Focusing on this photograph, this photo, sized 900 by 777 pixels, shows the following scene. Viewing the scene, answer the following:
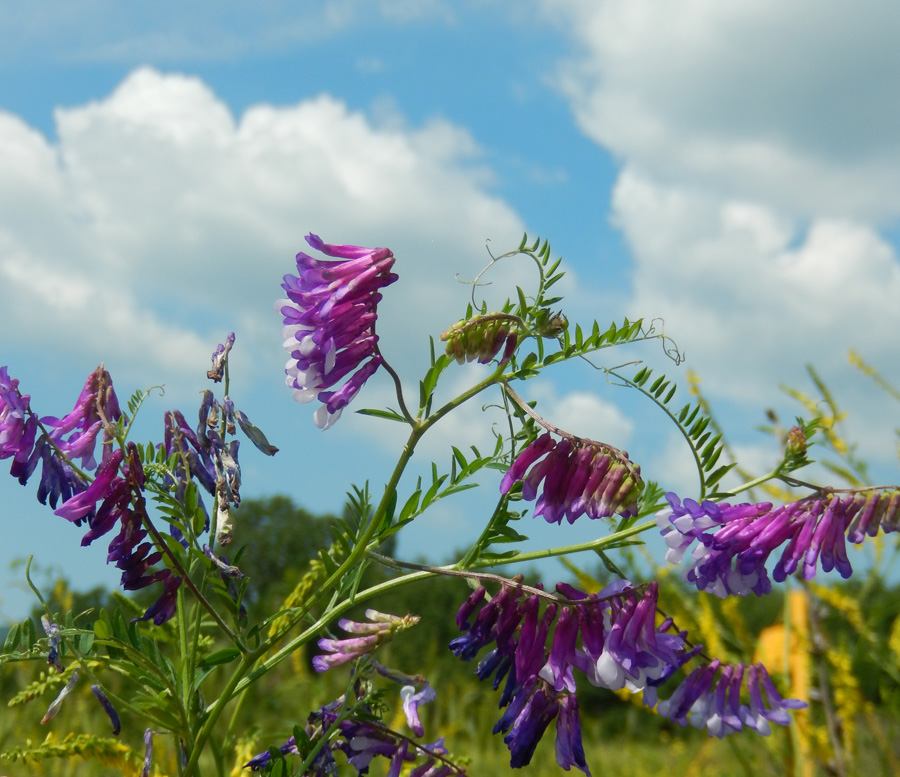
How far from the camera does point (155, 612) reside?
1.13 m

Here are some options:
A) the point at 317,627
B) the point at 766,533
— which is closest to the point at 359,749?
the point at 317,627

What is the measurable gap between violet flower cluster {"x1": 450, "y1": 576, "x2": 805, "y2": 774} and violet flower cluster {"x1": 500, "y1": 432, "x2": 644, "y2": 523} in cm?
10

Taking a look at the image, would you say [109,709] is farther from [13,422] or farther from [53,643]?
[13,422]

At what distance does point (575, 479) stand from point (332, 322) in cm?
32

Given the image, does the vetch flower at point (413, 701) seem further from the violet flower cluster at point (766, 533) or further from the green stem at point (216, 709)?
the violet flower cluster at point (766, 533)

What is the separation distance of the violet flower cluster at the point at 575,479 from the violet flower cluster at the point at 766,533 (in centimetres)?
7

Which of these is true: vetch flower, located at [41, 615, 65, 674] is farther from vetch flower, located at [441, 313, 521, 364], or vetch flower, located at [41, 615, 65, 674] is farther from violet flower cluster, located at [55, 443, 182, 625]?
vetch flower, located at [441, 313, 521, 364]

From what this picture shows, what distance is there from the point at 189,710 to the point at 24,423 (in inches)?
15.9

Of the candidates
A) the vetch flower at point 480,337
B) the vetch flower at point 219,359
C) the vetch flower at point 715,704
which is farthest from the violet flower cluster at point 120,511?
the vetch flower at point 715,704

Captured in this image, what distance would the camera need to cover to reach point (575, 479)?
1012 millimetres

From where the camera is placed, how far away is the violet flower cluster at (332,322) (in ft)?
3.39

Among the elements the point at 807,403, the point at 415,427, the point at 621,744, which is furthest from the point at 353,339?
the point at 621,744

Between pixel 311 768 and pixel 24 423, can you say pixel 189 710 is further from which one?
pixel 24 423

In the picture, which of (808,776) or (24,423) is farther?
(808,776)
